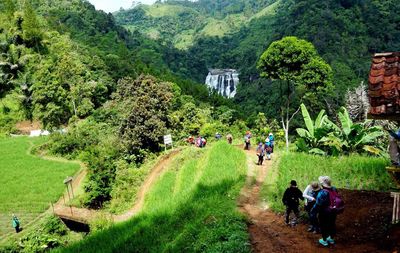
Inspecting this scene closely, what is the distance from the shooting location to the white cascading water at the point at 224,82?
295ft

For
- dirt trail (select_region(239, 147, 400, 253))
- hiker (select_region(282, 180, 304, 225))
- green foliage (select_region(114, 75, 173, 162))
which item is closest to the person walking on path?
dirt trail (select_region(239, 147, 400, 253))

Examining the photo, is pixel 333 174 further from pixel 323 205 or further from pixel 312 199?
pixel 323 205

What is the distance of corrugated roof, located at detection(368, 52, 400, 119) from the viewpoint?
16.6 ft

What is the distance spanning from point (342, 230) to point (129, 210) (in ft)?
39.9

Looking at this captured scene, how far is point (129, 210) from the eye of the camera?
62.6ft

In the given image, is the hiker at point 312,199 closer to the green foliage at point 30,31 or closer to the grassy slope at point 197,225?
the grassy slope at point 197,225

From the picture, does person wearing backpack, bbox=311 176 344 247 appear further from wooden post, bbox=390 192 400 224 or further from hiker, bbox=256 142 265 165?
hiker, bbox=256 142 265 165

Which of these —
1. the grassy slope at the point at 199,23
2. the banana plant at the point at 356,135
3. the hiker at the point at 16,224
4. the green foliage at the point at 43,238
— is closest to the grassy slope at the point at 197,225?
the banana plant at the point at 356,135

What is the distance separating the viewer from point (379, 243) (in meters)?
7.78

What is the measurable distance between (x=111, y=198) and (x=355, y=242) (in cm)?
1494

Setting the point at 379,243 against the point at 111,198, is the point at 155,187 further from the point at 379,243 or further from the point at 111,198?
the point at 379,243

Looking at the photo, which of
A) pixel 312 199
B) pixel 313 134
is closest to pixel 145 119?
pixel 313 134

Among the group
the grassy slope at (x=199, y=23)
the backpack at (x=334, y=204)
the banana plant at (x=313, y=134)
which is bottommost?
the banana plant at (x=313, y=134)

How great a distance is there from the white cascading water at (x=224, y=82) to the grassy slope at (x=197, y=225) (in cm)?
7513
